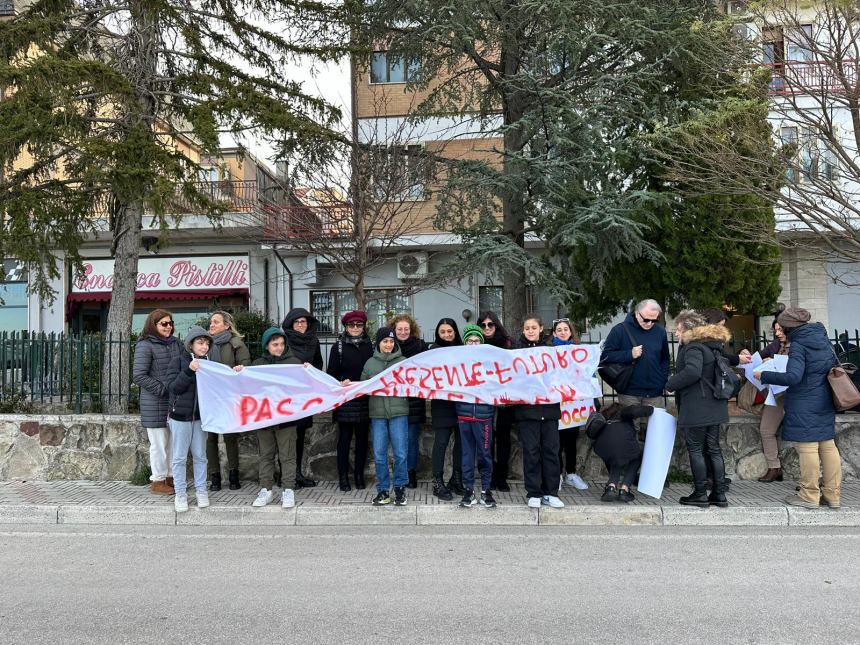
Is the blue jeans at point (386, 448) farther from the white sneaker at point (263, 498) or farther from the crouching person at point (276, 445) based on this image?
the white sneaker at point (263, 498)

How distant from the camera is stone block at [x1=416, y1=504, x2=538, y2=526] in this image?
652cm

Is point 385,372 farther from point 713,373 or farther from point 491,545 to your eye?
point 713,373

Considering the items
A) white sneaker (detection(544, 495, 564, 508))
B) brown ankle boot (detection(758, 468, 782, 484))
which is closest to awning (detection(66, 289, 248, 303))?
white sneaker (detection(544, 495, 564, 508))

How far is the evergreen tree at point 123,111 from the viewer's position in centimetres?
793

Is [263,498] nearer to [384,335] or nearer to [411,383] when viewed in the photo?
[411,383]

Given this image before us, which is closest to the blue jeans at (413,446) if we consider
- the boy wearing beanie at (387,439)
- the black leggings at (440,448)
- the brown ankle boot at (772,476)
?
the boy wearing beanie at (387,439)

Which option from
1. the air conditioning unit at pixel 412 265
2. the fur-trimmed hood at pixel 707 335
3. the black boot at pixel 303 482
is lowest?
the black boot at pixel 303 482

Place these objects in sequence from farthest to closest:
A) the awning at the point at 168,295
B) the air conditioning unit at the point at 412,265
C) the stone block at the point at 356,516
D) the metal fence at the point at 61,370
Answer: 1. the awning at the point at 168,295
2. the air conditioning unit at the point at 412,265
3. the metal fence at the point at 61,370
4. the stone block at the point at 356,516

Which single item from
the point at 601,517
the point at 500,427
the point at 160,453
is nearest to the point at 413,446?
the point at 500,427

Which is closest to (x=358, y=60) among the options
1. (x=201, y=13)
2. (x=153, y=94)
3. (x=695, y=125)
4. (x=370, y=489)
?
(x=201, y=13)

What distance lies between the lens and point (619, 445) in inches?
265

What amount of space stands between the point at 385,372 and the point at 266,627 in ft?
11.0

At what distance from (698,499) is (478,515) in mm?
2304

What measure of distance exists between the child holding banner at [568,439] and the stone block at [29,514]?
5610 mm
